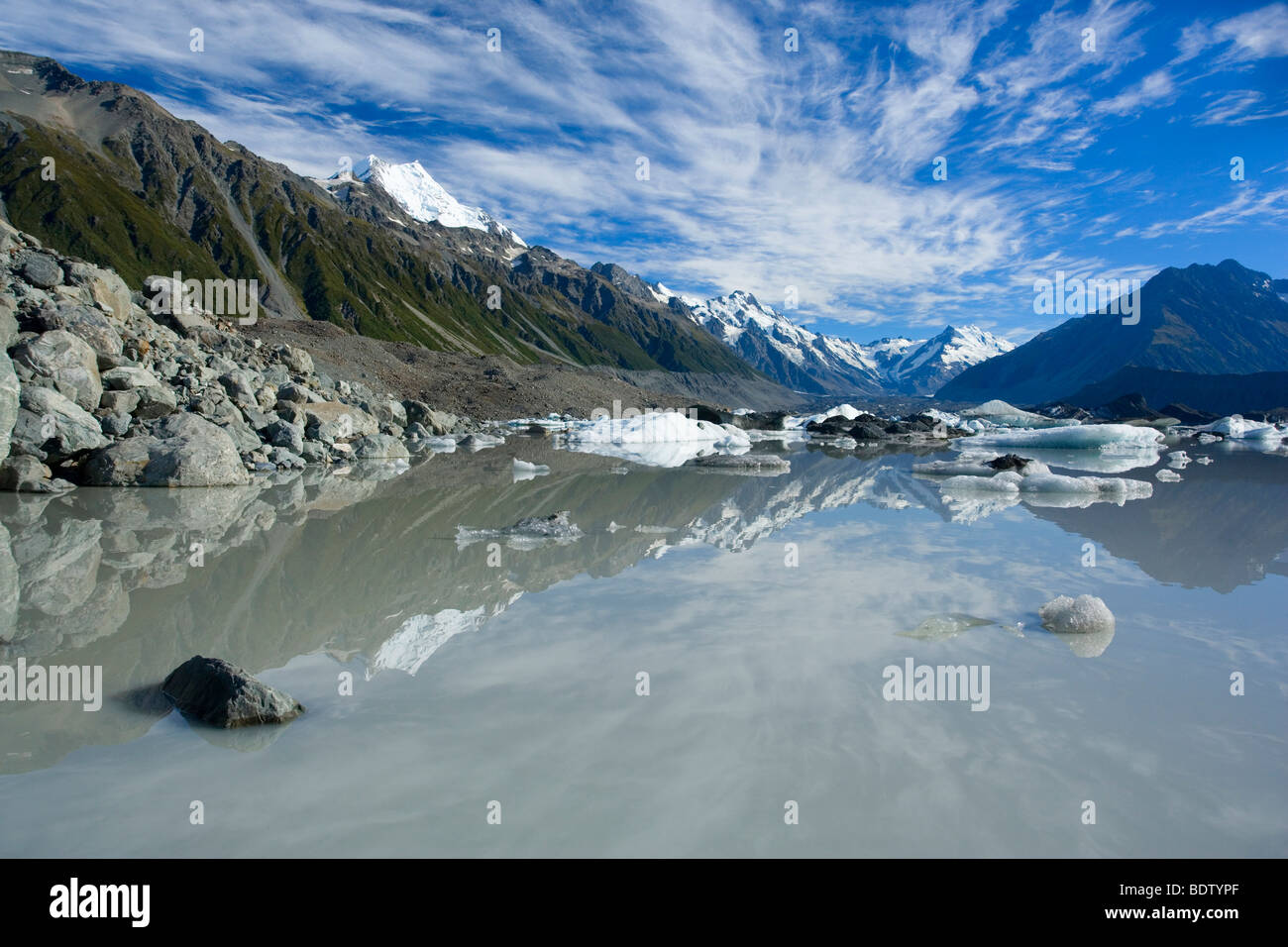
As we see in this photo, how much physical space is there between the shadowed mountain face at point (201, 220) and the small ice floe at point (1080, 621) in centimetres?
13391

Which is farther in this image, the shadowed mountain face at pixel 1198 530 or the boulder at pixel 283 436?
the boulder at pixel 283 436

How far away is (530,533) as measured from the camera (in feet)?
40.4

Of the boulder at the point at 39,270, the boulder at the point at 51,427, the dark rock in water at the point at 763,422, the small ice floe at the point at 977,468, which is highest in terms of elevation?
the boulder at the point at 39,270

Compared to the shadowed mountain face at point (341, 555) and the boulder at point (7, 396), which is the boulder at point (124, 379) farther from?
the boulder at point (7, 396)

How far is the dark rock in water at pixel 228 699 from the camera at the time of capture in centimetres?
496

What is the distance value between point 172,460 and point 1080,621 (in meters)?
18.2

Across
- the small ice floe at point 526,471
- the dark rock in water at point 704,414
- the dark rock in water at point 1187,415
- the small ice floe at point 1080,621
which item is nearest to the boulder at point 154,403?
the small ice floe at point 526,471

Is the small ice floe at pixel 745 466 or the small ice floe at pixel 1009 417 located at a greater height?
the small ice floe at pixel 1009 417

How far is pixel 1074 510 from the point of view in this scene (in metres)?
15.9
